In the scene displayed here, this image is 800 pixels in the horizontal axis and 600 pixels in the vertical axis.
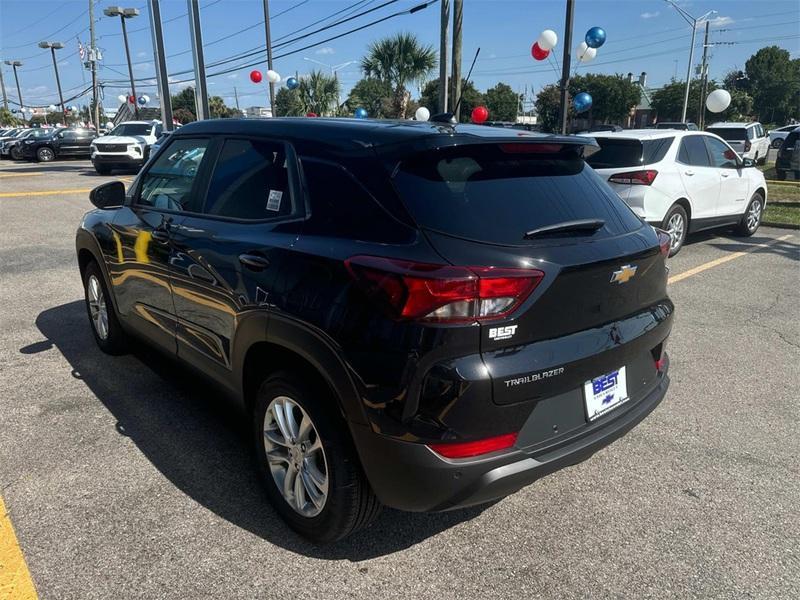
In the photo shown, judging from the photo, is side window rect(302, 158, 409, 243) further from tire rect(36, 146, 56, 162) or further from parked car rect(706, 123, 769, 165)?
tire rect(36, 146, 56, 162)

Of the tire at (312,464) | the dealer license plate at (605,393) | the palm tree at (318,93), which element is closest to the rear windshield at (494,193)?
the dealer license plate at (605,393)

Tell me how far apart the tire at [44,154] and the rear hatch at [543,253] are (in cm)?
Answer: 3213

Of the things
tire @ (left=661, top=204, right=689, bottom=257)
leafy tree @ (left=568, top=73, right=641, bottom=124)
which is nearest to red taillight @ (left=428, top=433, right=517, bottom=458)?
tire @ (left=661, top=204, right=689, bottom=257)

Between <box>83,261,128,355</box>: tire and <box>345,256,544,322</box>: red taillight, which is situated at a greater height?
<box>345,256,544,322</box>: red taillight

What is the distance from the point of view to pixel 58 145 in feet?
95.4

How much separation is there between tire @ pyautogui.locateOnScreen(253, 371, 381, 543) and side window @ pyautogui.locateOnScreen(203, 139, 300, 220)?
0.76 m

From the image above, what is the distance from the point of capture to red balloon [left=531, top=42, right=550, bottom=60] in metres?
15.5

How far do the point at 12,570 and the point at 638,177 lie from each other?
7210 millimetres

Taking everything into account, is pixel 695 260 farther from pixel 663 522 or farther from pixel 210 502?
pixel 210 502

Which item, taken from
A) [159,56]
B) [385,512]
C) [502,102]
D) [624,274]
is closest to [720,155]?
[624,274]

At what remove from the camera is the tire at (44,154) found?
94.3 ft

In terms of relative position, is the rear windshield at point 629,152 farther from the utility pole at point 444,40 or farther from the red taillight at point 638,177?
the utility pole at point 444,40

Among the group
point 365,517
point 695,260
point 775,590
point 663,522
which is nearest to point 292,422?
point 365,517

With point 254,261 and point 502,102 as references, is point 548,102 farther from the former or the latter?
point 254,261
